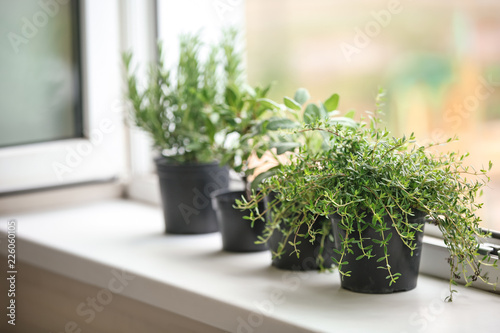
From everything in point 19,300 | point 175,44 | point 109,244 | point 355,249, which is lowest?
point 19,300

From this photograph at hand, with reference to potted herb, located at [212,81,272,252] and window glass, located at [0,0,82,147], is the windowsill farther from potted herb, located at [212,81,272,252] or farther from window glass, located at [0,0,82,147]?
window glass, located at [0,0,82,147]

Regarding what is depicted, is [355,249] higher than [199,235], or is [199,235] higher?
[355,249]

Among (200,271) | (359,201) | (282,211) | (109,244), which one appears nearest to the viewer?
(359,201)

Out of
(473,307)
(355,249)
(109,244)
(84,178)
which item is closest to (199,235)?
(109,244)

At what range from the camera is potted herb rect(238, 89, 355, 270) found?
986 millimetres

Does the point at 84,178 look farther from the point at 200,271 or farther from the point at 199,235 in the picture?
the point at 200,271

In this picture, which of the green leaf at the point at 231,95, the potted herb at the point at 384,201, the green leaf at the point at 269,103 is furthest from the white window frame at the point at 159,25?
the potted herb at the point at 384,201

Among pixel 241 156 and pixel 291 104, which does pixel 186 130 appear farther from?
pixel 291 104

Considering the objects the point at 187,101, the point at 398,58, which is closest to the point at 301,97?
the point at 187,101

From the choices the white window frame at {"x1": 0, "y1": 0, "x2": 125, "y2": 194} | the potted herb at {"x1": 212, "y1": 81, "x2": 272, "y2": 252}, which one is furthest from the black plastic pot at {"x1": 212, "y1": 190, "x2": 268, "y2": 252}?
the white window frame at {"x1": 0, "y1": 0, "x2": 125, "y2": 194}

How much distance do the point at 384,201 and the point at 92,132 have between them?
35.0 inches

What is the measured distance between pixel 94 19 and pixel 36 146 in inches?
12.8

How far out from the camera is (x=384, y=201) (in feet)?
2.98

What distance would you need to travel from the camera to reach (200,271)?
1115 millimetres
